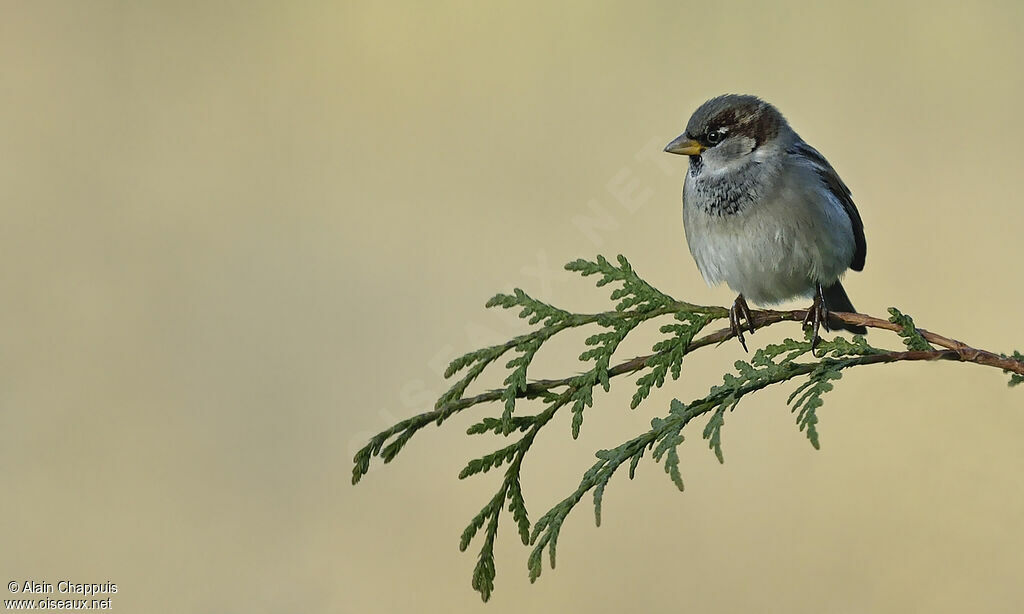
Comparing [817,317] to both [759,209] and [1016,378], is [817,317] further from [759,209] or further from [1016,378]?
[1016,378]

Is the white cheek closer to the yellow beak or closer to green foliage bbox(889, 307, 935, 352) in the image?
the yellow beak

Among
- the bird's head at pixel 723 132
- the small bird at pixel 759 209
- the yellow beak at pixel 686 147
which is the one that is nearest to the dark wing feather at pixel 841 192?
the small bird at pixel 759 209

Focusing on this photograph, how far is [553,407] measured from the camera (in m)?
1.36

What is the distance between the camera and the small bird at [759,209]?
6.89ft

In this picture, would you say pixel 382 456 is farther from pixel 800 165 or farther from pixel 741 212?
pixel 800 165

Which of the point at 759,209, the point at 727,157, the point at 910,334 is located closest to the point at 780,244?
the point at 759,209

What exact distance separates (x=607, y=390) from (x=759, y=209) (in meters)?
0.99

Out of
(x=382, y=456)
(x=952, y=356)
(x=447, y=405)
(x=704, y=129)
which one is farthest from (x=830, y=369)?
(x=704, y=129)

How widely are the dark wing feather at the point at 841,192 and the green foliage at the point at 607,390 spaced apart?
970mm

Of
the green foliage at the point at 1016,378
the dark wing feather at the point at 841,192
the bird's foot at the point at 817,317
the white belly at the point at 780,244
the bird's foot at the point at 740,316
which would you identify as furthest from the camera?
the dark wing feather at the point at 841,192

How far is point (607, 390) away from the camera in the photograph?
129 centimetres

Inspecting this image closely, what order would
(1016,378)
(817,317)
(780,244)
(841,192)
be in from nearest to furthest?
(1016,378), (817,317), (780,244), (841,192)

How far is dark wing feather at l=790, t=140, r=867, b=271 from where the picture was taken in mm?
2268

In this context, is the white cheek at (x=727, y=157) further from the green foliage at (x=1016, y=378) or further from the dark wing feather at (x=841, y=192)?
the green foliage at (x=1016, y=378)
